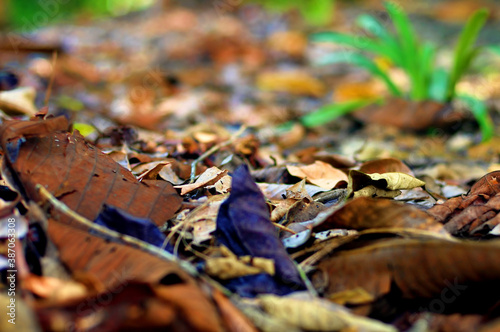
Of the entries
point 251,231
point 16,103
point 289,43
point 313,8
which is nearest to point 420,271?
point 251,231

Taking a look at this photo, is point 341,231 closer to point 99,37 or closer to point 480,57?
point 480,57

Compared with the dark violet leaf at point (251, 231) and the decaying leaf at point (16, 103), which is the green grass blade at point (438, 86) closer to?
the dark violet leaf at point (251, 231)

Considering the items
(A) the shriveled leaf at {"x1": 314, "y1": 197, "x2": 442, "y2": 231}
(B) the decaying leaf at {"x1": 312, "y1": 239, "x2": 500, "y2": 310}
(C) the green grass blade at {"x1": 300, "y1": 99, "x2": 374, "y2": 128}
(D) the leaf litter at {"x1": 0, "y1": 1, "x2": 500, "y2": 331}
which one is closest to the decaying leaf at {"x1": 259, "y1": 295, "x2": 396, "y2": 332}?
(D) the leaf litter at {"x1": 0, "y1": 1, "x2": 500, "y2": 331}

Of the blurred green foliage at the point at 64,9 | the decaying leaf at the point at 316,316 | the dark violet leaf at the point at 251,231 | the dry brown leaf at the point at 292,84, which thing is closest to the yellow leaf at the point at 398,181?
the dark violet leaf at the point at 251,231

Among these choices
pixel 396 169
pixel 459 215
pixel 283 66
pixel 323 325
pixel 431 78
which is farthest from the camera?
pixel 283 66

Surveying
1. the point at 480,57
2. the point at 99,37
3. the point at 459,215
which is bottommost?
the point at 99,37

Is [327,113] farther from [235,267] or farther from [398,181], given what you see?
[235,267]

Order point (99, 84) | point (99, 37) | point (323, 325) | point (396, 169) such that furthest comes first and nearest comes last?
point (99, 37)
point (99, 84)
point (396, 169)
point (323, 325)

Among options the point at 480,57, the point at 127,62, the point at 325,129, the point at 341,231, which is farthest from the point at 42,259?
the point at 480,57
